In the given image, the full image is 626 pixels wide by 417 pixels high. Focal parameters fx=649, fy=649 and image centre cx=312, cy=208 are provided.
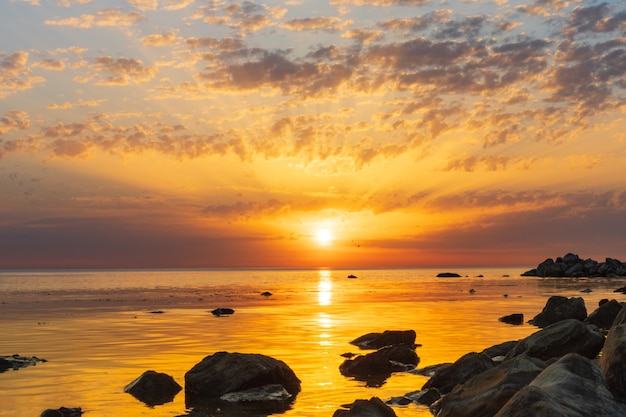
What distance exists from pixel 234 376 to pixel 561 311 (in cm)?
2589

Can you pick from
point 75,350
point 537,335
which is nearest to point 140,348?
point 75,350

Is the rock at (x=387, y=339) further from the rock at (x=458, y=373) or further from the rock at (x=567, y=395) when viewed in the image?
the rock at (x=567, y=395)

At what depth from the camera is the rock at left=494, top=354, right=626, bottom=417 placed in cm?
977

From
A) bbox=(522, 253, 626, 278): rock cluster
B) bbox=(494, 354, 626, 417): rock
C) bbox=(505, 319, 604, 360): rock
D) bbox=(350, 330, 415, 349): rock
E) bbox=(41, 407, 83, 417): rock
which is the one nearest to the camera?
bbox=(494, 354, 626, 417): rock

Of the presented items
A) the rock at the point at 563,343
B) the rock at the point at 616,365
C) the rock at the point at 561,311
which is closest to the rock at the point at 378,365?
the rock at the point at 563,343

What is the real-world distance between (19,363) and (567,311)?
30.0 m

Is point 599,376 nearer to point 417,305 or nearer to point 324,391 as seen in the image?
point 324,391

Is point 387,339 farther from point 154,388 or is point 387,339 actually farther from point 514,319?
point 514,319

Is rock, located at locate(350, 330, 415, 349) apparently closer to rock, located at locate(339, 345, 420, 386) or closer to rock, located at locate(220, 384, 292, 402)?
rock, located at locate(339, 345, 420, 386)

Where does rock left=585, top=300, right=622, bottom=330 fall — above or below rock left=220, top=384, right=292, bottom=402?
above

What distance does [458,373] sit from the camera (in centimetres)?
1930

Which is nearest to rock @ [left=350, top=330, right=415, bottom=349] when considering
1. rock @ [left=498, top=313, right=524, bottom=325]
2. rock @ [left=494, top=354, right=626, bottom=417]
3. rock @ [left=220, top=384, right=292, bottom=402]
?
rock @ [left=220, top=384, right=292, bottom=402]

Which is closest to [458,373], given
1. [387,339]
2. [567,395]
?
[567,395]

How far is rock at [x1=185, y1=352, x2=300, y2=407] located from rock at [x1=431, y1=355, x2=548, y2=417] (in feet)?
23.1
